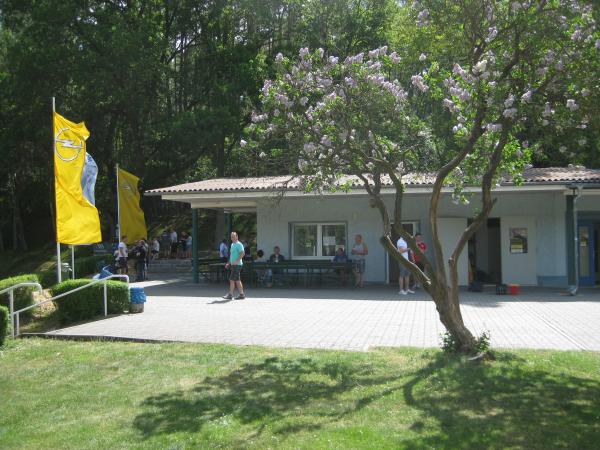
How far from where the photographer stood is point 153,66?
29.7 meters

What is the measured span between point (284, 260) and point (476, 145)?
11.4 metres

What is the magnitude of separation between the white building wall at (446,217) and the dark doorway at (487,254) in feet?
4.91

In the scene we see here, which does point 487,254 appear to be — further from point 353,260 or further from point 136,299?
point 136,299

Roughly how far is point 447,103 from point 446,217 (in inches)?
403

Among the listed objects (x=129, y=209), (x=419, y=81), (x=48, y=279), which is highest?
(x=419, y=81)

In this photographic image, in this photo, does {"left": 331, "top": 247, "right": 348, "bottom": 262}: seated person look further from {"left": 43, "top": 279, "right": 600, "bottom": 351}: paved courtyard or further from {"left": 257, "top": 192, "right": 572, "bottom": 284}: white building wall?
{"left": 43, "top": 279, "right": 600, "bottom": 351}: paved courtyard

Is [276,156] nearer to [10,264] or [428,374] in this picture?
[428,374]

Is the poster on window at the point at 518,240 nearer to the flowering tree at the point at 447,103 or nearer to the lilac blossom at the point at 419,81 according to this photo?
the flowering tree at the point at 447,103

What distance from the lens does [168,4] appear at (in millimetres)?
32688

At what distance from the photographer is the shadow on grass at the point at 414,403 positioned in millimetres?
5070

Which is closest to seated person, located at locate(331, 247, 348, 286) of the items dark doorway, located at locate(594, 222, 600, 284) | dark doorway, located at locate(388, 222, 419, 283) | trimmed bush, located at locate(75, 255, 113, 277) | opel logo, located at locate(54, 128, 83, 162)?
dark doorway, located at locate(388, 222, 419, 283)

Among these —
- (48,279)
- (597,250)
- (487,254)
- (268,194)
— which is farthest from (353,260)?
(48,279)

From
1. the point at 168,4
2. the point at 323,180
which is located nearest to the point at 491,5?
the point at 323,180

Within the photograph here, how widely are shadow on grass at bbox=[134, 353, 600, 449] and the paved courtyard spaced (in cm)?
175
